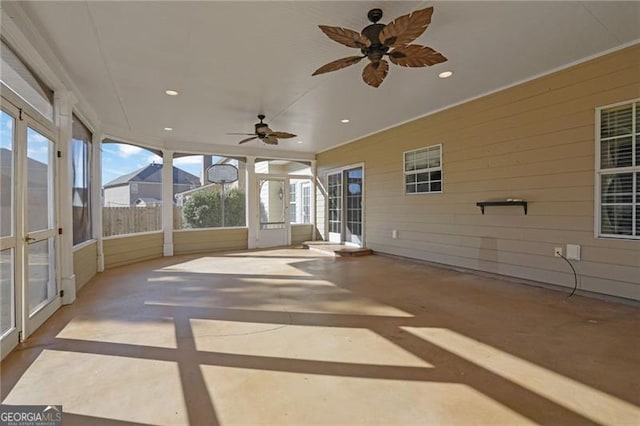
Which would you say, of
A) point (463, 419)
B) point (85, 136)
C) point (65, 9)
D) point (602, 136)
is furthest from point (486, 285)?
point (85, 136)

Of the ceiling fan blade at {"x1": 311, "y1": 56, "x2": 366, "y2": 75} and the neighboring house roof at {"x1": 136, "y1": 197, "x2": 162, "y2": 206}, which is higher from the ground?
the ceiling fan blade at {"x1": 311, "y1": 56, "x2": 366, "y2": 75}

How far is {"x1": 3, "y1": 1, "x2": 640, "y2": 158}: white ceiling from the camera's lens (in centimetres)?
271

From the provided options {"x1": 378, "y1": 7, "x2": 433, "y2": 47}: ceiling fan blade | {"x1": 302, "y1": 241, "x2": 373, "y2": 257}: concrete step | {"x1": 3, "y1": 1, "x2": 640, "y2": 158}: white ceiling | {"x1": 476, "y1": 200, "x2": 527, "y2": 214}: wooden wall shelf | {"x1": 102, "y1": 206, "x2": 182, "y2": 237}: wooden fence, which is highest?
{"x1": 3, "y1": 1, "x2": 640, "y2": 158}: white ceiling

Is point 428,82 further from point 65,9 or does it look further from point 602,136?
point 65,9

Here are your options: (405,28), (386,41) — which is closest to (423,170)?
(386,41)

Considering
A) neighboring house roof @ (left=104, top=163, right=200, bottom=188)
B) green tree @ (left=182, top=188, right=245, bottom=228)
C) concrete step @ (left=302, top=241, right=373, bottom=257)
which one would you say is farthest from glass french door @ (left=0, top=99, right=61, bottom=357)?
concrete step @ (left=302, top=241, right=373, bottom=257)

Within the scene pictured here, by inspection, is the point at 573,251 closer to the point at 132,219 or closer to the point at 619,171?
the point at 619,171

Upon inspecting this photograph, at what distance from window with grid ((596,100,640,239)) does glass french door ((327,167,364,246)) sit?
14.9ft

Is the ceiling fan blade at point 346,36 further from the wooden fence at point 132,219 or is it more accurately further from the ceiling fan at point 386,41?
Result: the wooden fence at point 132,219

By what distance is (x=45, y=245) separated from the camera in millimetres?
3389

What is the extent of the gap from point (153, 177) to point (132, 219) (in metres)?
1.10

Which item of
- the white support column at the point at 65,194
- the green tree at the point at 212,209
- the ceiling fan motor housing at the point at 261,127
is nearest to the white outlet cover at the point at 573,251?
the ceiling fan motor housing at the point at 261,127

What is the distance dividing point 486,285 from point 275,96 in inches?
155

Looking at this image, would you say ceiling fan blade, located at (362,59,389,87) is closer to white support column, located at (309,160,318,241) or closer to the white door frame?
the white door frame
